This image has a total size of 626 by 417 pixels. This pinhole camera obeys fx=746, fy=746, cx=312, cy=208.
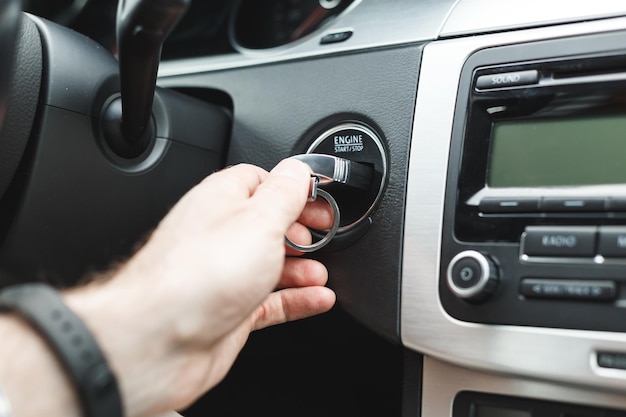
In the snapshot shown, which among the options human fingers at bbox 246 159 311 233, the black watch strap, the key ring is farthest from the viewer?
the key ring

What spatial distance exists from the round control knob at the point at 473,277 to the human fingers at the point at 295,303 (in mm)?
129

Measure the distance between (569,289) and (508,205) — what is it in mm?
89

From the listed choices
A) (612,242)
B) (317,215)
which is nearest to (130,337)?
(317,215)

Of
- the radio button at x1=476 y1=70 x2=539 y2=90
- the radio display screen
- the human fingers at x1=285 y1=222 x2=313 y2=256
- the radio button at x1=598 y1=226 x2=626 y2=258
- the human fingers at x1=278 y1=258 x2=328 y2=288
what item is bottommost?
the human fingers at x1=278 y1=258 x2=328 y2=288

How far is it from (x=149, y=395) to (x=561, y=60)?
0.44m

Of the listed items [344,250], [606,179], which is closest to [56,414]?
[344,250]

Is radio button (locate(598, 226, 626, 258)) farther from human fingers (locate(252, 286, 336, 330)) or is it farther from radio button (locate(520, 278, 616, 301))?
human fingers (locate(252, 286, 336, 330))

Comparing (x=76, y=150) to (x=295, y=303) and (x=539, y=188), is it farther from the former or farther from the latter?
(x=539, y=188)

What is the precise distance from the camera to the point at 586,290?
599 millimetres

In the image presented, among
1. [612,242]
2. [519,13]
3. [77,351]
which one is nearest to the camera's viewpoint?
[77,351]

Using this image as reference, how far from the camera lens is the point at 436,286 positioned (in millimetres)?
675

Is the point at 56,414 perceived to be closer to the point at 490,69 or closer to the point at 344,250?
the point at 344,250

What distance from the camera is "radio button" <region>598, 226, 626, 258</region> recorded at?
591mm

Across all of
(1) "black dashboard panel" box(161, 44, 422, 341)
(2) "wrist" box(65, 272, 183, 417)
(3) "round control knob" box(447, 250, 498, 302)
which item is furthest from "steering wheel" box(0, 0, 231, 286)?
(3) "round control knob" box(447, 250, 498, 302)
